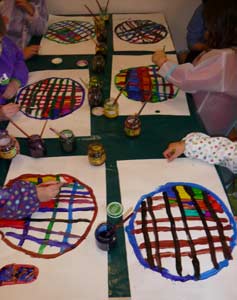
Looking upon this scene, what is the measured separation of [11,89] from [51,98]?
7.9 inches

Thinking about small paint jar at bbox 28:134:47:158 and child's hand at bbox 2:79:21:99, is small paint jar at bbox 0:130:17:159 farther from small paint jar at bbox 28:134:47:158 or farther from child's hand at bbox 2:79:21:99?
child's hand at bbox 2:79:21:99

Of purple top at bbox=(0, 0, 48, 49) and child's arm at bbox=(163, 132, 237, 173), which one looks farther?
purple top at bbox=(0, 0, 48, 49)

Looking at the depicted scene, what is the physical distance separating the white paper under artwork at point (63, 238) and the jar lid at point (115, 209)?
0.08 feet

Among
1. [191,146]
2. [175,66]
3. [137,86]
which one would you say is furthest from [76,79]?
[191,146]

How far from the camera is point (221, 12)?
1.24 metres

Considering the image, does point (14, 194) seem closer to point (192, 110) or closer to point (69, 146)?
point (69, 146)

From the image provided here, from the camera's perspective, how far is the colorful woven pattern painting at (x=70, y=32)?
6.43 ft

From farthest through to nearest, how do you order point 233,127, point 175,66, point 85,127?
point 233,127, point 175,66, point 85,127

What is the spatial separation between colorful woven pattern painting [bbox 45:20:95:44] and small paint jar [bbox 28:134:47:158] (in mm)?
941

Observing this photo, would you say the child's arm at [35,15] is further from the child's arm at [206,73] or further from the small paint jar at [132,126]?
the small paint jar at [132,126]

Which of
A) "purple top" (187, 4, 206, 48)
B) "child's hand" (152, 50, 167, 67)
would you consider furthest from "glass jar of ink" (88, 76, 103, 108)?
"purple top" (187, 4, 206, 48)

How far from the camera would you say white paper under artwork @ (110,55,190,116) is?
1.45m

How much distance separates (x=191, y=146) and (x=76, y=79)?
2.46 ft

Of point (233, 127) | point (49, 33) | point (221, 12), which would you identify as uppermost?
point (221, 12)
